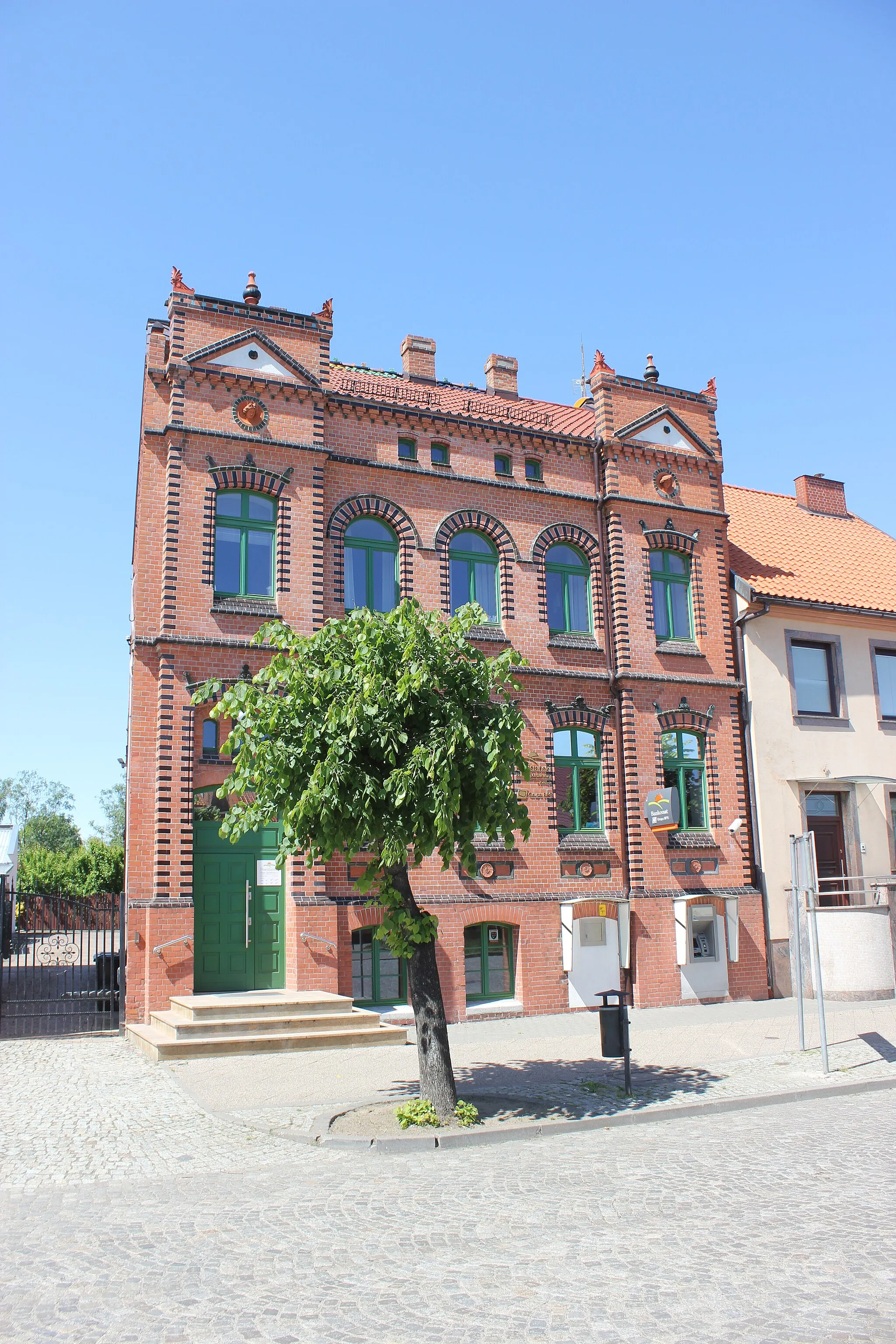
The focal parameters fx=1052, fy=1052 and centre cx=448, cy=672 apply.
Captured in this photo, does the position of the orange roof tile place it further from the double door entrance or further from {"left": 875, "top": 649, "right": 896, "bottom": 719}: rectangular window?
the double door entrance

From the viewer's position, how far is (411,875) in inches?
683

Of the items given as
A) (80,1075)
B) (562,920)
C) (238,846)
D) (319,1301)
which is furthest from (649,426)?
(319,1301)

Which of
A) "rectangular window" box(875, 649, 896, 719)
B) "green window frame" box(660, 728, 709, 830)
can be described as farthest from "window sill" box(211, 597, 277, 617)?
"rectangular window" box(875, 649, 896, 719)

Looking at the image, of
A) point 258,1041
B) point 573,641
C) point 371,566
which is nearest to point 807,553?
point 573,641

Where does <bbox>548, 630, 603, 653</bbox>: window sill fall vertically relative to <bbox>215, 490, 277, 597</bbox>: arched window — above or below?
below

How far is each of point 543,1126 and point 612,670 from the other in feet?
36.1

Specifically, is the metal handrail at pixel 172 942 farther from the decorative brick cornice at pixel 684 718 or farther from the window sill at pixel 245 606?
the decorative brick cornice at pixel 684 718

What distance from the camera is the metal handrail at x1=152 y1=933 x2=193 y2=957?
48.8 feet

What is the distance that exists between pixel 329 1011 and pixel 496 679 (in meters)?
6.48

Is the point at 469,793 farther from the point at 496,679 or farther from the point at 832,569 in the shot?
the point at 832,569

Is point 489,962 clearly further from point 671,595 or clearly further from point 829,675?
point 829,675

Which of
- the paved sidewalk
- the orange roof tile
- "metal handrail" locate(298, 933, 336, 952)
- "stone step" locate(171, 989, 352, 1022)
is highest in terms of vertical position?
the orange roof tile

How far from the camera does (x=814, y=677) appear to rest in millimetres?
21625

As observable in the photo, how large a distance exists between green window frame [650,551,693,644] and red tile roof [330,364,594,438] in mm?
2852
